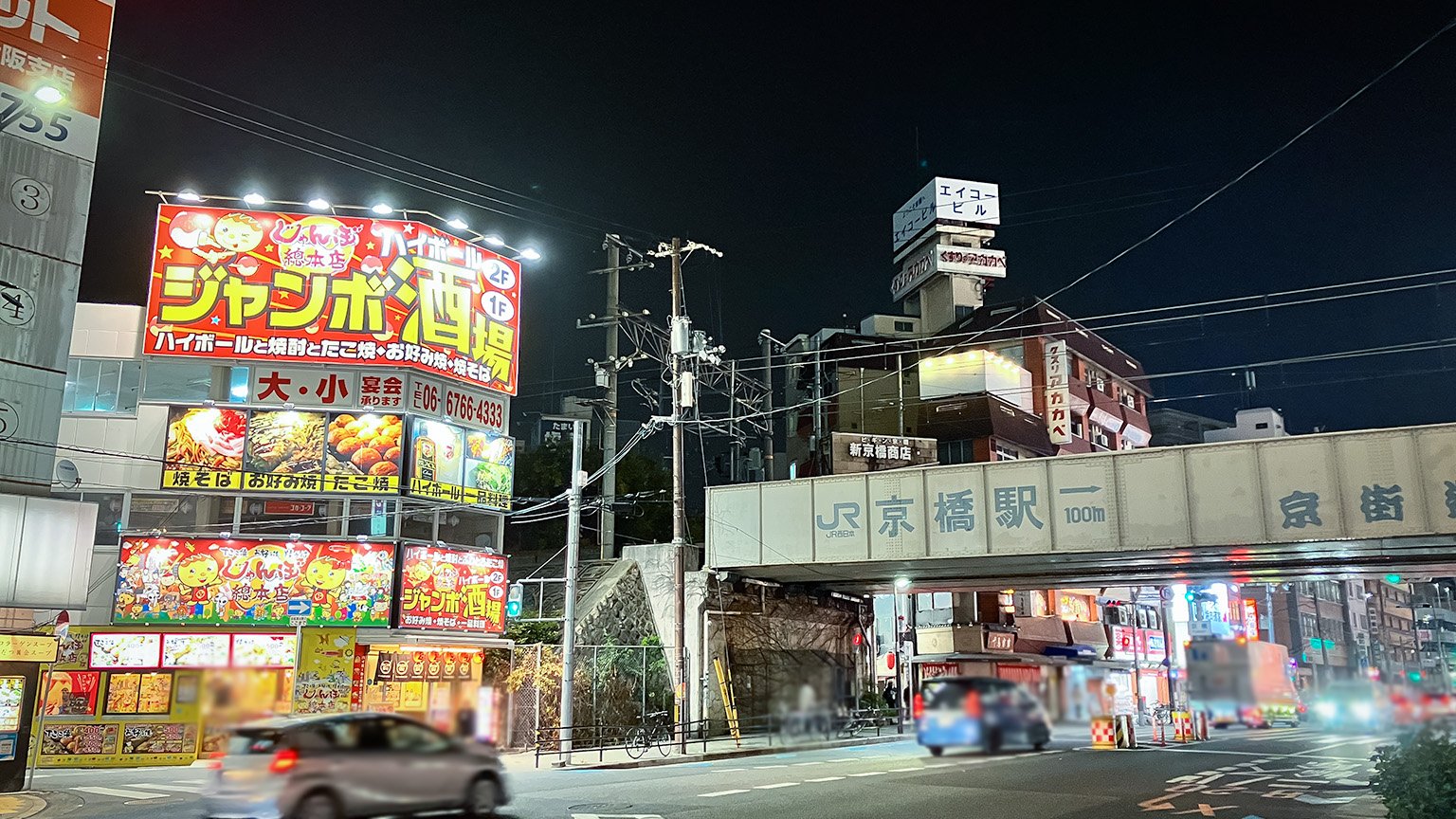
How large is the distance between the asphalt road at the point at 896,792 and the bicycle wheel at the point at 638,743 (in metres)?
2.62

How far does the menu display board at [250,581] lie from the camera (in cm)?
3212

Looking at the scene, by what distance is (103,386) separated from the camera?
36.4m

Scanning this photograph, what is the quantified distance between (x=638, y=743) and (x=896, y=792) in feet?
35.7

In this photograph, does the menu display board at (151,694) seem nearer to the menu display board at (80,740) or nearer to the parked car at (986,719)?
the parked car at (986,719)

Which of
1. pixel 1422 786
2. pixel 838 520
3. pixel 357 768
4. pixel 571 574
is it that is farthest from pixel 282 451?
pixel 357 768

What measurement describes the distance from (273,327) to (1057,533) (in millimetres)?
30289

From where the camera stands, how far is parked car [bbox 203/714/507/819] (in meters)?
3.23

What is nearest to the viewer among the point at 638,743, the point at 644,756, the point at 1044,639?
the point at 1044,639

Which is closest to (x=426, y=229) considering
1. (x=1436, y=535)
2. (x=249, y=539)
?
(x=249, y=539)

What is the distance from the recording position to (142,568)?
106 feet

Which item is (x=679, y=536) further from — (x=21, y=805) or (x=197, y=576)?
(x=21, y=805)

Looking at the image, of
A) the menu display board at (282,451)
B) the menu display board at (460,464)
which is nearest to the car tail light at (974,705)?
the menu display board at (282,451)

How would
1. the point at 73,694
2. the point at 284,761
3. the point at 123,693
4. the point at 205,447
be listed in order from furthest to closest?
1. the point at 205,447
2. the point at 73,694
3. the point at 123,693
4. the point at 284,761

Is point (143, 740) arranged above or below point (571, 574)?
below
